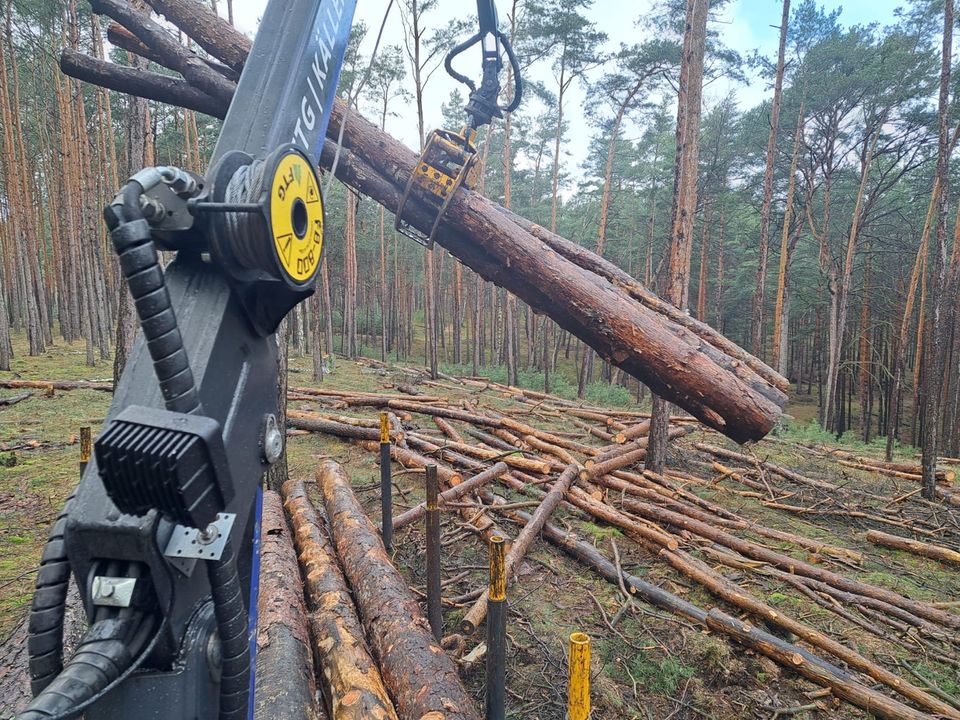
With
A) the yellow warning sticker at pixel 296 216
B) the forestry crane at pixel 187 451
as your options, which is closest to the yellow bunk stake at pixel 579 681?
the forestry crane at pixel 187 451

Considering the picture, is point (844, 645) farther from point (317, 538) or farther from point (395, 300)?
point (395, 300)

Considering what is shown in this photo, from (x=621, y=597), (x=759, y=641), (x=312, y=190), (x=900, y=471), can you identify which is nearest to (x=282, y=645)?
(x=312, y=190)

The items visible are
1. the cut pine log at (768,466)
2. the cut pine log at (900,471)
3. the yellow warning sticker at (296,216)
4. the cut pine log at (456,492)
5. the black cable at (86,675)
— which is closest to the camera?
the black cable at (86,675)

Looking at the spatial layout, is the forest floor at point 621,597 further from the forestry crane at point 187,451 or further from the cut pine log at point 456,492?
the forestry crane at point 187,451

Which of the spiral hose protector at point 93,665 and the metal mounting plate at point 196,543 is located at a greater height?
the metal mounting plate at point 196,543

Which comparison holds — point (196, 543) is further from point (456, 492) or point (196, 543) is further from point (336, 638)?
point (456, 492)

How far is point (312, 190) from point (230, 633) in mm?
1223

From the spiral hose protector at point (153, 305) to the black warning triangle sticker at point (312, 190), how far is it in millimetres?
477

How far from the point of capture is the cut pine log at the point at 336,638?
7.91ft

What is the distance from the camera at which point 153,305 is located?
104 cm

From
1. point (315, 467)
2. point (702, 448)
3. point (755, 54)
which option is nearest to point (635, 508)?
point (702, 448)

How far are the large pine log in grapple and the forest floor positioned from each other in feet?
8.03

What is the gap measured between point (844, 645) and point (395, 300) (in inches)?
1204

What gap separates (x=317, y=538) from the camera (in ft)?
13.3
